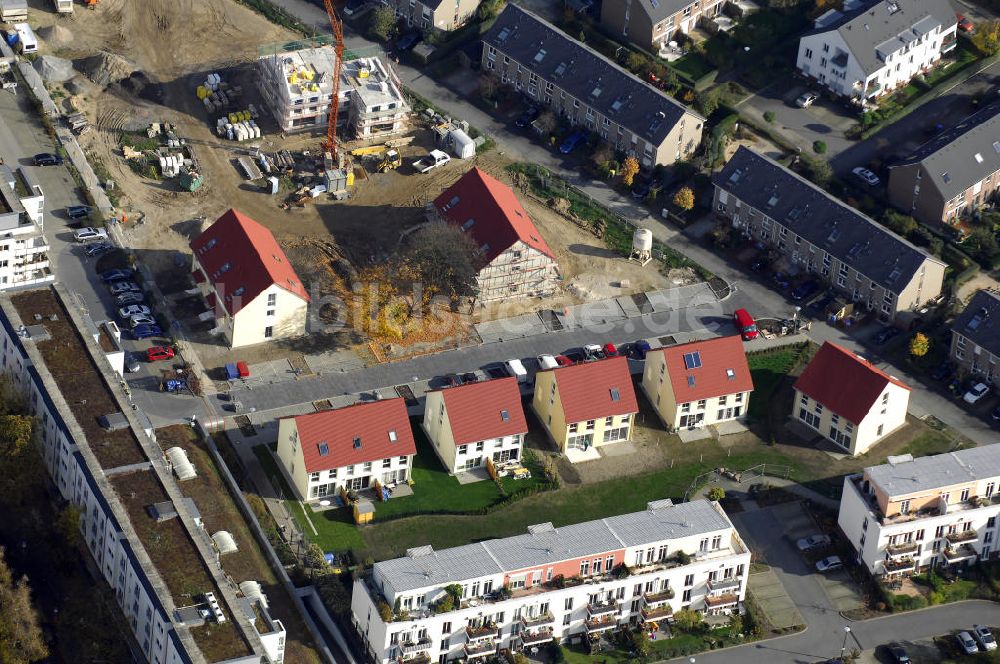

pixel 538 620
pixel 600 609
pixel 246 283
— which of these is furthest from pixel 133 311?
pixel 600 609

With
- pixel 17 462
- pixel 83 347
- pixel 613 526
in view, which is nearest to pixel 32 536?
pixel 17 462

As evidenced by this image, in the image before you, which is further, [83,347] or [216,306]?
[216,306]

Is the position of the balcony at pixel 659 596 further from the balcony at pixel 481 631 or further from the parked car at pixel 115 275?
the parked car at pixel 115 275

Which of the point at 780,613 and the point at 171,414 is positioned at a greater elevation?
the point at 171,414

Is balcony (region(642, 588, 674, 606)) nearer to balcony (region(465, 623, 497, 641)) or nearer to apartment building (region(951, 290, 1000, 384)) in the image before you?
balcony (region(465, 623, 497, 641))

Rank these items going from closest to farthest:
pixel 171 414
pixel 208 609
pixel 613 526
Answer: pixel 208 609 < pixel 613 526 < pixel 171 414

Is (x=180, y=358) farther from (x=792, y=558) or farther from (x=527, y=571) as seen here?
(x=792, y=558)

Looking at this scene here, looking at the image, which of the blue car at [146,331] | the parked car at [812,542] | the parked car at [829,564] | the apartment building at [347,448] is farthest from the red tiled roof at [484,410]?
the blue car at [146,331]
